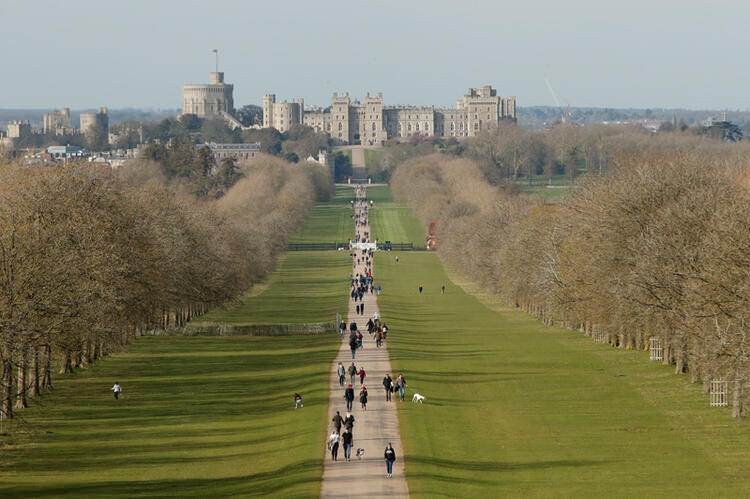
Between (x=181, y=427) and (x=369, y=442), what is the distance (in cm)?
617

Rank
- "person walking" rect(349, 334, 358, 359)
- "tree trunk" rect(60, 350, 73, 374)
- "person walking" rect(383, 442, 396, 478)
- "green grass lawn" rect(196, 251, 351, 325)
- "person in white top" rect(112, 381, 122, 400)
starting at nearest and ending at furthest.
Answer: "person walking" rect(383, 442, 396, 478), "person in white top" rect(112, 381, 122, 400), "tree trunk" rect(60, 350, 73, 374), "person walking" rect(349, 334, 358, 359), "green grass lawn" rect(196, 251, 351, 325)

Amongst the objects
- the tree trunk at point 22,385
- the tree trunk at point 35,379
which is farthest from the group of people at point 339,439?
the tree trunk at point 35,379

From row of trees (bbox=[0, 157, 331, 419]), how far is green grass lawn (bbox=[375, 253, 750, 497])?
366 inches

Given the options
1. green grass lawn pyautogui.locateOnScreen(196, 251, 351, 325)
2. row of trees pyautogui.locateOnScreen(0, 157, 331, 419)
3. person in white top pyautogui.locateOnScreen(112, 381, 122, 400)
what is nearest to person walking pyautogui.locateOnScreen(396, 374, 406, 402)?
person in white top pyautogui.locateOnScreen(112, 381, 122, 400)

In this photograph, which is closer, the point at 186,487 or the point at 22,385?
the point at 186,487

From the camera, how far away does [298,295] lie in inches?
4131

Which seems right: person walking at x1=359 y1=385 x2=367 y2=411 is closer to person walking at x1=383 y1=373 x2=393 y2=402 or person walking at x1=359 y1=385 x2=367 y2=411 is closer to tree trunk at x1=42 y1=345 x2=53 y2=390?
person walking at x1=383 y1=373 x2=393 y2=402

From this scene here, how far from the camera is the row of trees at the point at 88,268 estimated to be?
46156 millimetres

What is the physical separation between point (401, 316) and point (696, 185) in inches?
1196

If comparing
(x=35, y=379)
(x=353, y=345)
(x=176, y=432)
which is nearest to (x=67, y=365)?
(x=35, y=379)

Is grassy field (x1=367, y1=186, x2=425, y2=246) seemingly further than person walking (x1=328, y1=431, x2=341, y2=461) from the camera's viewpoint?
Yes

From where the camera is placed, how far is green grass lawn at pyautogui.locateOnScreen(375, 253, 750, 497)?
36.9m

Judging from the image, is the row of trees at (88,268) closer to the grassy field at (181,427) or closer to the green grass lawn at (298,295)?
the grassy field at (181,427)

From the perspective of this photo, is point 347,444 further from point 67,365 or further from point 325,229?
point 325,229
